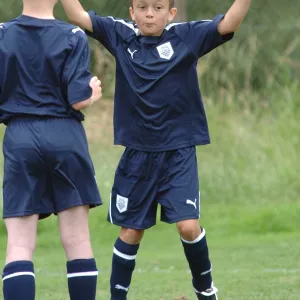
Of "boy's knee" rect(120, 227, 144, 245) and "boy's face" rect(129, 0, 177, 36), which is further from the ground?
"boy's face" rect(129, 0, 177, 36)

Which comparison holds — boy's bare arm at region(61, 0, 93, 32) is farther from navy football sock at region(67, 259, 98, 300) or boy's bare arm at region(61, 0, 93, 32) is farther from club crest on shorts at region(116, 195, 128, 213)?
navy football sock at region(67, 259, 98, 300)

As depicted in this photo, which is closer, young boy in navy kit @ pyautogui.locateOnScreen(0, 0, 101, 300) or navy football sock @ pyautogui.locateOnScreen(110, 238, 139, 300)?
young boy in navy kit @ pyautogui.locateOnScreen(0, 0, 101, 300)

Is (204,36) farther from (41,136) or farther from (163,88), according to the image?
(41,136)

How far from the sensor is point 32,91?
16.6 ft

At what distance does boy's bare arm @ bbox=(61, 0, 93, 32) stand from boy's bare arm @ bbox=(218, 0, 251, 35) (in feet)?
2.56

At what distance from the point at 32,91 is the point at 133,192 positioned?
1.25m

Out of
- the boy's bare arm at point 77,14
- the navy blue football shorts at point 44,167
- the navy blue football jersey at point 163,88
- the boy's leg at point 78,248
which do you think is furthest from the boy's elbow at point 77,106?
the boy's bare arm at point 77,14

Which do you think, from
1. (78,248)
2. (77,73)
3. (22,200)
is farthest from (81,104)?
(78,248)

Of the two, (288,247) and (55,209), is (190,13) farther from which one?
(55,209)

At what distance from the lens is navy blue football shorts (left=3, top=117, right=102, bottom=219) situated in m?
5.05

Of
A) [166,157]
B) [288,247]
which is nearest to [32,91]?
[166,157]

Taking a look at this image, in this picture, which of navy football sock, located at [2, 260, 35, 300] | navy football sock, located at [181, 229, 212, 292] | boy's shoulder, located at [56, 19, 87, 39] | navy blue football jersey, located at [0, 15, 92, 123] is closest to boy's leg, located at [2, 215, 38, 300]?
navy football sock, located at [2, 260, 35, 300]

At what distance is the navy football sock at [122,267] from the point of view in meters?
6.17

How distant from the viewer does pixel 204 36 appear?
6.07 meters
